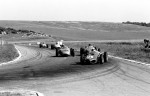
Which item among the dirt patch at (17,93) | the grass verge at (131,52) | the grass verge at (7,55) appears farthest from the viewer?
the grass verge at (131,52)

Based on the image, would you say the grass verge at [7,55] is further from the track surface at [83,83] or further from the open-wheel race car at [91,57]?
the track surface at [83,83]

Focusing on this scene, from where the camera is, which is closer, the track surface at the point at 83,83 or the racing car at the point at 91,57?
the track surface at the point at 83,83

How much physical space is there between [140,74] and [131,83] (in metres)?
4.31

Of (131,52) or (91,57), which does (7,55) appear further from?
(131,52)

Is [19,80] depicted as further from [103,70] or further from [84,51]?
[84,51]

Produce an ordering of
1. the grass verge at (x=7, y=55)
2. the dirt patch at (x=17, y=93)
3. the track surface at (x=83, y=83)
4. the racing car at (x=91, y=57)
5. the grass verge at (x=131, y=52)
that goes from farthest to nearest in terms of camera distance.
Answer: the grass verge at (x=131, y=52)
the grass verge at (x=7, y=55)
the racing car at (x=91, y=57)
the track surface at (x=83, y=83)
the dirt patch at (x=17, y=93)

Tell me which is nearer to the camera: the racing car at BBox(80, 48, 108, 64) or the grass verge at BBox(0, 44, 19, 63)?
the racing car at BBox(80, 48, 108, 64)

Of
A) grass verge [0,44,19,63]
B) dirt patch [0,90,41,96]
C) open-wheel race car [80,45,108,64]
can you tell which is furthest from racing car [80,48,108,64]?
dirt patch [0,90,41,96]

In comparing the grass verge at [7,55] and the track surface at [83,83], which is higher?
the track surface at [83,83]

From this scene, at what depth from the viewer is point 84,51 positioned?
3067 cm

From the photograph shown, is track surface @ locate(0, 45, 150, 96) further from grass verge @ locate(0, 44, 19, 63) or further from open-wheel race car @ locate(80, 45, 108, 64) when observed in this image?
grass verge @ locate(0, 44, 19, 63)

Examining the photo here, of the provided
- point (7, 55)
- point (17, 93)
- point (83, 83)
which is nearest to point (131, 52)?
point (7, 55)

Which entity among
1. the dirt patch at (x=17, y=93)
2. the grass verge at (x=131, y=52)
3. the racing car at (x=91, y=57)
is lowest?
the grass verge at (x=131, y=52)

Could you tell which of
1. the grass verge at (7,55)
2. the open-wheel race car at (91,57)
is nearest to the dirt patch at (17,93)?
the open-wheel race car at (91,57)
